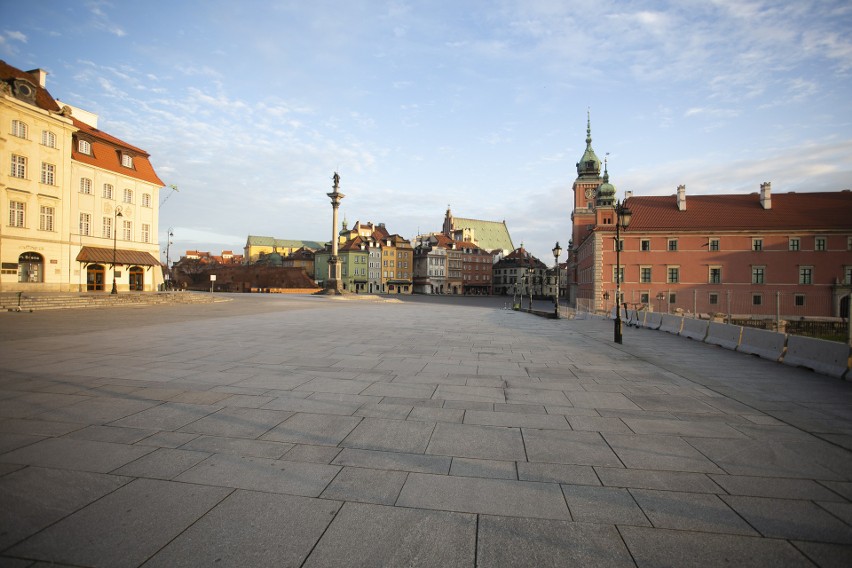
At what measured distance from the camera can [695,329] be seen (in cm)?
1669

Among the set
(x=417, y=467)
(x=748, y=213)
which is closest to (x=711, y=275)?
(x=748, y=213)

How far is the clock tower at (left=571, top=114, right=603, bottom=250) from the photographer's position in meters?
75.9

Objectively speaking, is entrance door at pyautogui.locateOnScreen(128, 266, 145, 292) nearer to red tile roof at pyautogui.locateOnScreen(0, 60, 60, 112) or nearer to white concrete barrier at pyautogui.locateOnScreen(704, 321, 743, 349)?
red tile roof at pyautogui.locateOnScreen(0, 60, 60, 112)

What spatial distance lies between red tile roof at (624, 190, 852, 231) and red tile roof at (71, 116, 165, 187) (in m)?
57.1

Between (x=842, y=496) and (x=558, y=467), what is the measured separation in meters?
2.49

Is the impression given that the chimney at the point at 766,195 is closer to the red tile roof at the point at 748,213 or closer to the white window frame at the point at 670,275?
the red tile roof at the point at 748,213

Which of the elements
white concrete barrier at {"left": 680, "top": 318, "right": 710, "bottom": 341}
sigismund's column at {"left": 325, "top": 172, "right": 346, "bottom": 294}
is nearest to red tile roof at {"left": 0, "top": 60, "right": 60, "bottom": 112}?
sigismund's column at {"left": 325, "top": 172, "right": 346, "bottom": 294}

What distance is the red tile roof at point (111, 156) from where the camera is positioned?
38.3 m

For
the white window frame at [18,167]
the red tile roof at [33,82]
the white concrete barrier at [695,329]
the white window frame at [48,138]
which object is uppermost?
the red tile roof at [33,82]

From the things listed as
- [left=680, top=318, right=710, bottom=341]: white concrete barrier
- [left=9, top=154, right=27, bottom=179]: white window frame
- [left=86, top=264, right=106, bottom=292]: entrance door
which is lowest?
[left=680, top=318, right=710, bottom=341]: white concrete barrier

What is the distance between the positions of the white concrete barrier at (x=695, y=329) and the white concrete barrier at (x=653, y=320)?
9.28 feet

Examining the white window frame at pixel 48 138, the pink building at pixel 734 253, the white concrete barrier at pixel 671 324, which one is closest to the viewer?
the white concrete barrier at pixel 671 324

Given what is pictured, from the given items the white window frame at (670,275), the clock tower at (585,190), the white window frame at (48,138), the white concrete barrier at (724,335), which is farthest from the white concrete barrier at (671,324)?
the clock tower at (585,190)

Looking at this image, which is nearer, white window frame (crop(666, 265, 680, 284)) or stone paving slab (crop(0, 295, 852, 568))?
stone paving slab (crop(0, 295, 852, 568))
